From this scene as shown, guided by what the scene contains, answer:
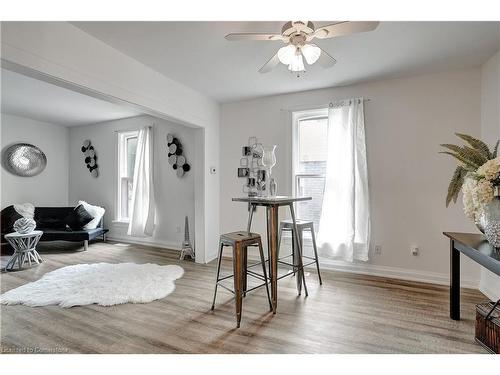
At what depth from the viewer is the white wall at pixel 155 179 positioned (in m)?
4.68

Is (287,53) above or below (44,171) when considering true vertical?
above

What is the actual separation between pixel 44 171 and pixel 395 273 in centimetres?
687

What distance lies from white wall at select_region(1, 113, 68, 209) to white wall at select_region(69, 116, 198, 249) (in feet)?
0.62

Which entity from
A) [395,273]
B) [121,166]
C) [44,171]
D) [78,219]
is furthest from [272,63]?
[44,171]

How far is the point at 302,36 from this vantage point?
1.82m

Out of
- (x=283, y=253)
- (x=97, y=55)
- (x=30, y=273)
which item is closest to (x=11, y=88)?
(x=97, y=55)

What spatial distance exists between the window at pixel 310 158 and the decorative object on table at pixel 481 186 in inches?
73.1

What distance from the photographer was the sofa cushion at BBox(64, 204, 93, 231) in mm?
4855

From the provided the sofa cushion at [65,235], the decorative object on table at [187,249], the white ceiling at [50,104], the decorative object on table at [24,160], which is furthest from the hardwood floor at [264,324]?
the decorative object on table at [24,160]

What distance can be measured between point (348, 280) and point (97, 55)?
11.9 ft

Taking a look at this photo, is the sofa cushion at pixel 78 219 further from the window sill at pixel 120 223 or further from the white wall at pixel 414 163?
the white wall at pixel 414 163

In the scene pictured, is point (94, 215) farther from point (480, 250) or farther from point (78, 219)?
point (480, 250)

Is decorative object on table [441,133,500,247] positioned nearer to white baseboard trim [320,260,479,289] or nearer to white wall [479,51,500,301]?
white wall [479,51,500,301]

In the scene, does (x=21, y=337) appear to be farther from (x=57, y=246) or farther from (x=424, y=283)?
(x=424, y=283)
